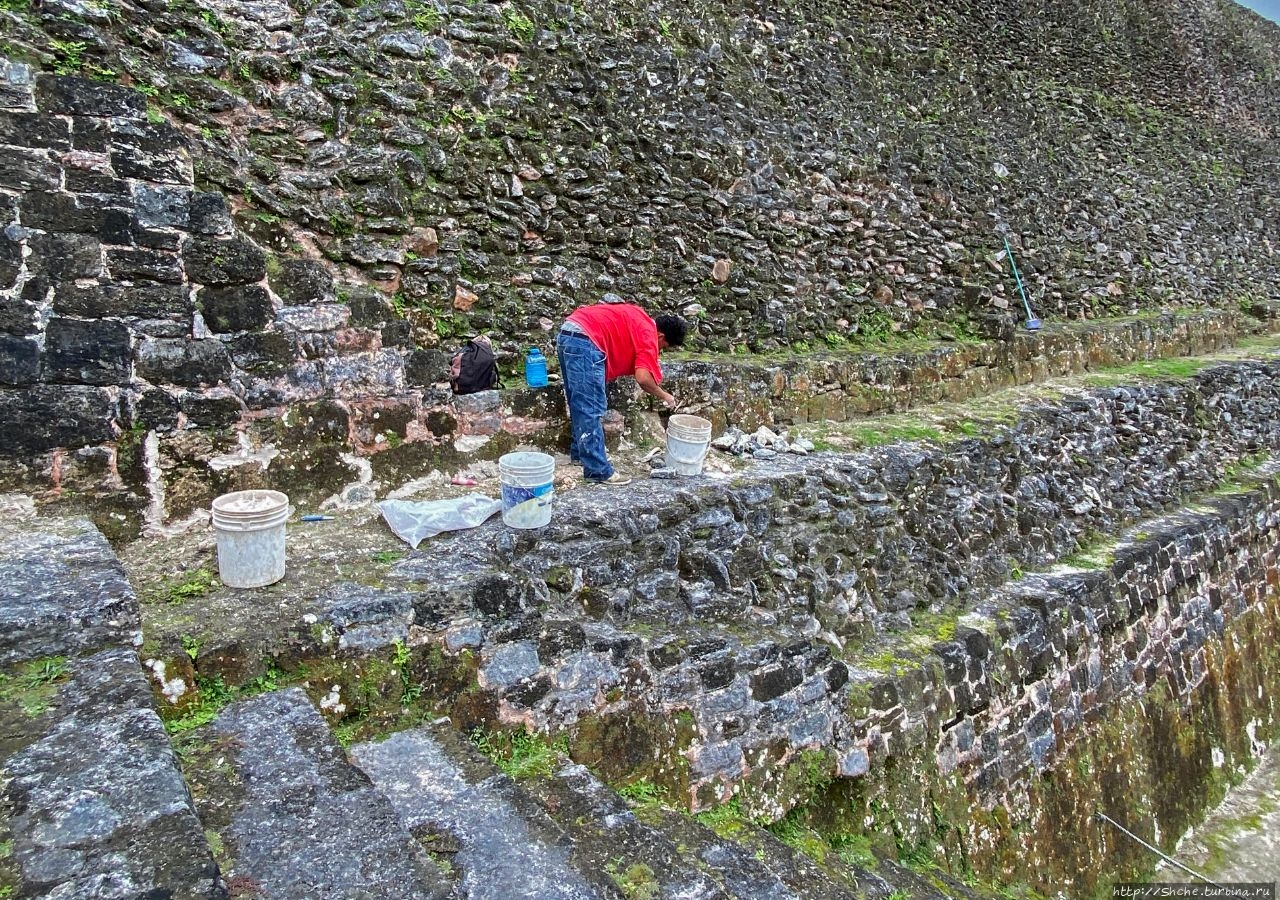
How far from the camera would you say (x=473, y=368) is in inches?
157

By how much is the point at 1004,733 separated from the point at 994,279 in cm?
526

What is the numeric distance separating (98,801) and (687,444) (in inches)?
121

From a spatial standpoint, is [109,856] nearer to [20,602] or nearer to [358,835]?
[358,835]

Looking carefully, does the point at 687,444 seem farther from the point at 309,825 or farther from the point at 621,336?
the point at 309,825

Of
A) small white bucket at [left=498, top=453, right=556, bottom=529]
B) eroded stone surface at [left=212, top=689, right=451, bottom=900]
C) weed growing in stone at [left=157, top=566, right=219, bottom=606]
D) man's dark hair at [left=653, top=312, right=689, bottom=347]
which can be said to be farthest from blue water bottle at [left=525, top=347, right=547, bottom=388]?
eroded stone surface at [left=212, top=689, right=451, bottom=900]

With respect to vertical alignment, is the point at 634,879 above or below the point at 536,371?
below

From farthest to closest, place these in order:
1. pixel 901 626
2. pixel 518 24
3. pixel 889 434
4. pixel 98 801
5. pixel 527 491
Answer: pixel 889 434
pixel 518 24
pixel 901 626
pixel 527 491
pixel 98 801

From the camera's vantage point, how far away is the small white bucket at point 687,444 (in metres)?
4.13

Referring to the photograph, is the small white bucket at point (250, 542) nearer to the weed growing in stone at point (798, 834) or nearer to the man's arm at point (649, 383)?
the man's arm at point (649, 383)

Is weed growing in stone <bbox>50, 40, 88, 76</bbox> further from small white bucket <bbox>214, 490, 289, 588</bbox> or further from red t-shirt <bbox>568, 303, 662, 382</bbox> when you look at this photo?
red t-shirt <bbox>568, 303, 662, 382</bbox>

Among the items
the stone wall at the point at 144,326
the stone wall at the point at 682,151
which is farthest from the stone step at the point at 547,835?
the stone wall at the point at 682,151

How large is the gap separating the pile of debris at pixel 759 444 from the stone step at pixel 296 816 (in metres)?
3.14

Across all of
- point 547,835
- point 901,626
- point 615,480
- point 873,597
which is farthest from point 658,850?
point 901,626

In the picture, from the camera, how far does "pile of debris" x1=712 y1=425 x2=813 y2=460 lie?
480cm
